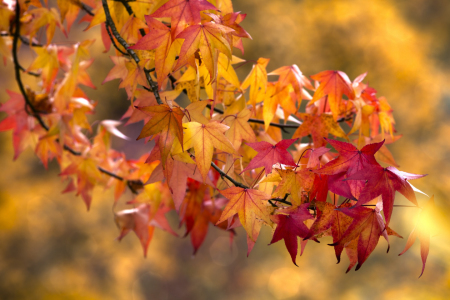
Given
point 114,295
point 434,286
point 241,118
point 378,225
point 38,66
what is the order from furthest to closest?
1. point 114,295
2. point 434,286
3. point 38,66
4. point 241,118
5. point 378,225

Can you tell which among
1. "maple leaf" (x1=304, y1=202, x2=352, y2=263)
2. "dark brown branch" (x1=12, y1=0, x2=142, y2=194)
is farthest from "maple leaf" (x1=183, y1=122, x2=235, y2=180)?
"dark brown branch" (x1=12, y1=0, x2=142, y2=194)

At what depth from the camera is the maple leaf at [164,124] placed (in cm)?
34

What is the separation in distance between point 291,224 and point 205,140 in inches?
5.2

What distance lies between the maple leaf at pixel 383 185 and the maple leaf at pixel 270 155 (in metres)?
0.08

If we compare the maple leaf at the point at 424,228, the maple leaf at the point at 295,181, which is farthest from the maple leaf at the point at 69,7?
the maple leaf at the point at 424,228

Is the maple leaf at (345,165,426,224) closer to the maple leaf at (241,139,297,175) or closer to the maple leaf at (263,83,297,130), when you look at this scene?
the maple leaf at (241,139,297,175)

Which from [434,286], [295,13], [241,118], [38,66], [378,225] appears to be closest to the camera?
[378,225]

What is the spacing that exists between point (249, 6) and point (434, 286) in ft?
9.03

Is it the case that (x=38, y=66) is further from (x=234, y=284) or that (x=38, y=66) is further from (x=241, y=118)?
(x=234, y=284)

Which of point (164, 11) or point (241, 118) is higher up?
point (164, 11)

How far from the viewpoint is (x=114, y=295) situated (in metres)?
2.86

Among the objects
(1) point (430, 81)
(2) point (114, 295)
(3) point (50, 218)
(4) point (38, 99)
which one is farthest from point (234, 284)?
(4) point (38, 99)

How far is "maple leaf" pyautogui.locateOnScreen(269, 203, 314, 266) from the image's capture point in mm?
353

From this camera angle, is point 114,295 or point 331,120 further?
point 114,295
